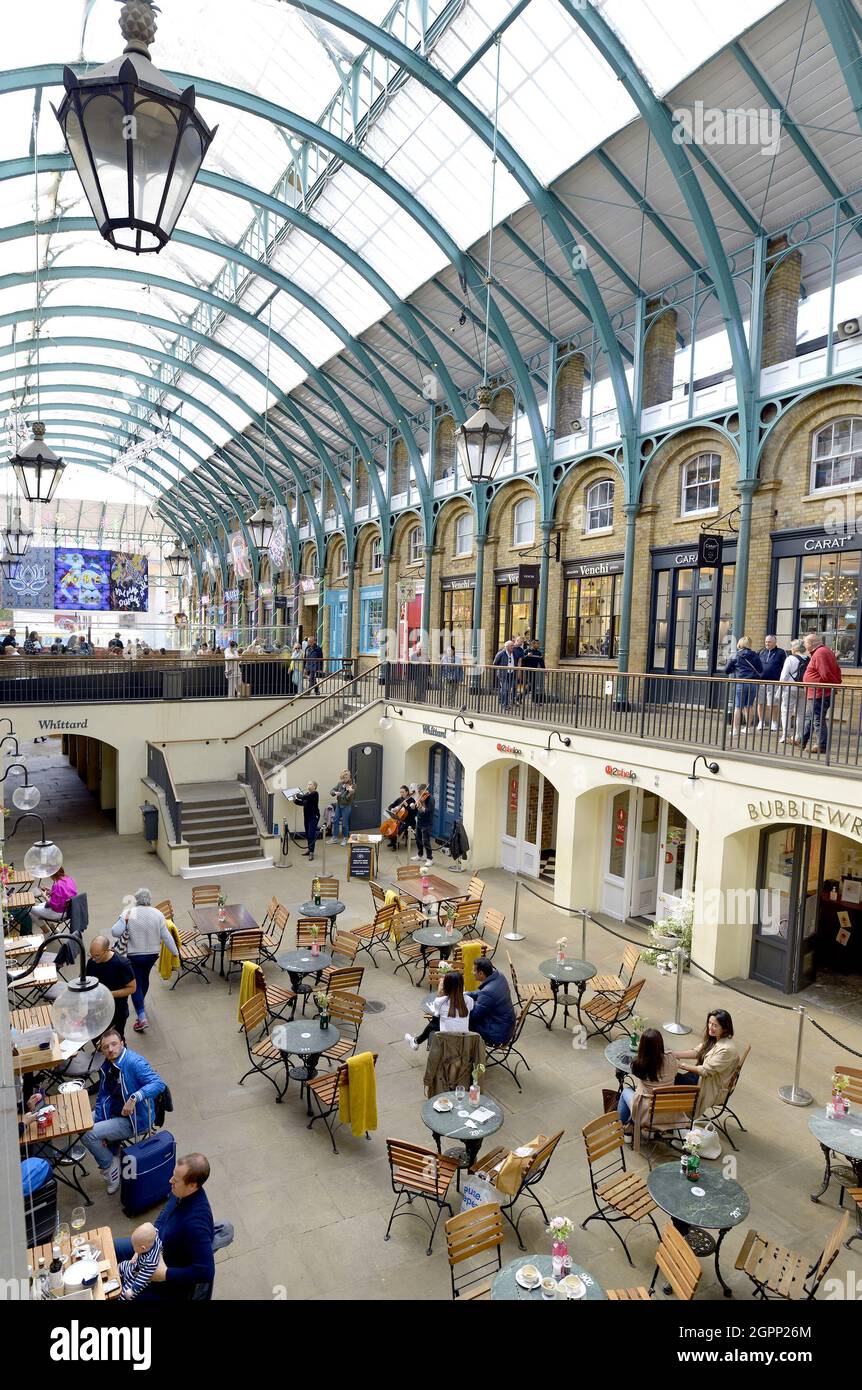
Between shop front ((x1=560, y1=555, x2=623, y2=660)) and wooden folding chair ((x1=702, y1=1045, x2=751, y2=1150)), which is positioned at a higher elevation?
shop front ((x1=560, y1=555, x2=623, y2=660))

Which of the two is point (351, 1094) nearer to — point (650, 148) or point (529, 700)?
point (529, 700)

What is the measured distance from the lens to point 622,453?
664 inches

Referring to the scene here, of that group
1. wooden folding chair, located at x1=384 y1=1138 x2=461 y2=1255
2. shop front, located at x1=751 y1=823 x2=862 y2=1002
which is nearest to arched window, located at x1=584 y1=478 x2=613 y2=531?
shop front, located at x1=751 y1=823 x2=862 y2=1002

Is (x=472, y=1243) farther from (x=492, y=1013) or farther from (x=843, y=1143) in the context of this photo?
(x=843, y=1143)

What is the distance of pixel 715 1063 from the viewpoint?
24.1 ft

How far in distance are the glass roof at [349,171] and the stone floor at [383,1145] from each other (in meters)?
11.3

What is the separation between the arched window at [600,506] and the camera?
58.7ft

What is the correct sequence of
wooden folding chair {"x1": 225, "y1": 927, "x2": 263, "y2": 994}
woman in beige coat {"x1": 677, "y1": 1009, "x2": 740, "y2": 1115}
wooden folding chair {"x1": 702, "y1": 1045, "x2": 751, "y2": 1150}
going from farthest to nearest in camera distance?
wooden folding chair {"x1": 225, "y1": 927, "x2": 263, "y2": 994}, wooden folding chair {"x1": 702, "y1": 1045, "x2": 751, "y2": 1150}, woman in beige coat {"x1": 677, "y1": 1009, "x2": 740, "y2": 1115}

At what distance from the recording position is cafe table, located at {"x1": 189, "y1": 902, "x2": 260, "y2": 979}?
1124cm

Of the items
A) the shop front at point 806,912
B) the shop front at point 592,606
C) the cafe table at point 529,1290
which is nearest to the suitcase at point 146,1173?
the cafe table at point 529,1290

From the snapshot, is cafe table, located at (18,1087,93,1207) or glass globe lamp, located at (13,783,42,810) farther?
glass globe lamp, located at (13,783,42,810)

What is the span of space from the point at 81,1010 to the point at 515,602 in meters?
18.5

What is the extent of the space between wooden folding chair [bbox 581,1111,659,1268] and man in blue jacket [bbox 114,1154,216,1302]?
3.00 meters

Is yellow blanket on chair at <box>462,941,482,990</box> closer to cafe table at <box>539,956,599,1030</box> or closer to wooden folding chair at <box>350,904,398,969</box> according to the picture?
cafe table at <box>539,956,599,1030</box>
